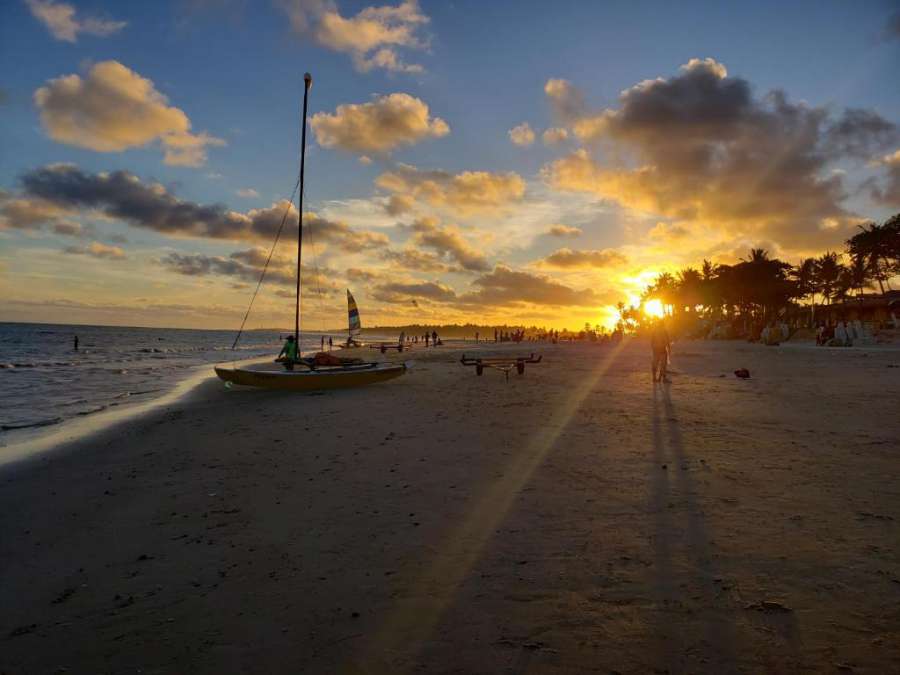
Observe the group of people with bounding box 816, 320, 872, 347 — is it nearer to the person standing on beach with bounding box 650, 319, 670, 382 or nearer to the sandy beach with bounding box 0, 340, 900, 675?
the person standing on beach with bounding box 650, 319, 670, 382

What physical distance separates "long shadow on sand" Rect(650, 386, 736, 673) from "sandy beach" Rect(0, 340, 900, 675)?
17mm

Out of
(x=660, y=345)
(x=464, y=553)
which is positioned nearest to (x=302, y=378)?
(x=660, y=345)

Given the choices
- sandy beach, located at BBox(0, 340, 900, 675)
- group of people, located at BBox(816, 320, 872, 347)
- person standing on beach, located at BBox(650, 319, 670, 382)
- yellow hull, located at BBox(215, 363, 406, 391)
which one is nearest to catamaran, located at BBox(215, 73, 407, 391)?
yellow hull, located at BBox(215, 363, 406, 391)

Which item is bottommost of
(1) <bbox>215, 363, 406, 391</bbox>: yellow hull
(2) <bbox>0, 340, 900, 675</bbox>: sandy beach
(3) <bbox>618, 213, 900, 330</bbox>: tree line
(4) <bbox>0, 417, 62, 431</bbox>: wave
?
(4) <bbox>0, 417, 62, 431</bbox>: wave

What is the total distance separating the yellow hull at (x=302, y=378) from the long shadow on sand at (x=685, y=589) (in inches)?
526

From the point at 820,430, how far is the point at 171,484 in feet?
36.1

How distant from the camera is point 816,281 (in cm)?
7231

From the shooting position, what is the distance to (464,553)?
173 inches

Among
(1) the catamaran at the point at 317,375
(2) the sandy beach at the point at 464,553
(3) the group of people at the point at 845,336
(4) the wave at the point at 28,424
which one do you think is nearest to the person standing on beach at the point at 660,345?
(2) the sandy beach at the point at 464,553

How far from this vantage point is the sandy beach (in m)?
3.08

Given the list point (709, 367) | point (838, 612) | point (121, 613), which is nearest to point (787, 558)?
point (838, 612)

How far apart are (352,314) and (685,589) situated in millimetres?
47852

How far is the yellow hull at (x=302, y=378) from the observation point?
17.5 metres

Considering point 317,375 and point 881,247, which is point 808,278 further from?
point 317,375
